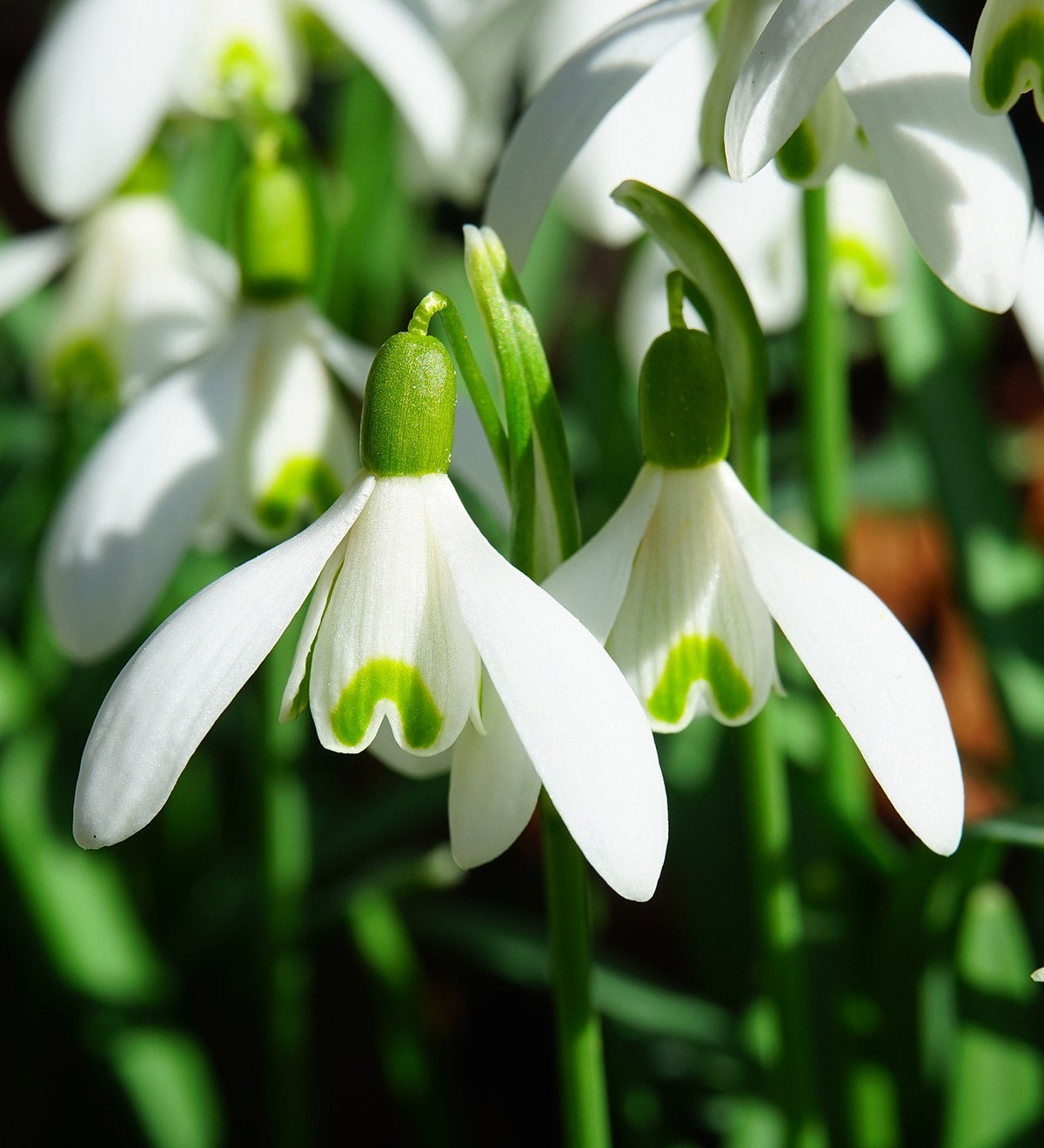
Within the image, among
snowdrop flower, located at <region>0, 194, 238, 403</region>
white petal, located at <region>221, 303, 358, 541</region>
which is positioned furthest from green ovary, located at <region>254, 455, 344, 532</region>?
snowdrop flower, located at <region>0, 194, 238, 403</region>

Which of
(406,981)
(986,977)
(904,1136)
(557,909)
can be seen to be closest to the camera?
(557,909)

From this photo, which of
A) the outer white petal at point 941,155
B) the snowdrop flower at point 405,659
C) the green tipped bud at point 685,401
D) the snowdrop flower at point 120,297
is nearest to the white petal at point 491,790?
the snowdrop flower at point 405,659

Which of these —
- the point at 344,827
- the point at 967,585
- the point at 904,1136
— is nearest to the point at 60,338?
the point at 344,827

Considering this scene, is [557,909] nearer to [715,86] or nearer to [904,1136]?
[715,86]

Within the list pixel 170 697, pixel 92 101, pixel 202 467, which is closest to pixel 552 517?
pixel 170 697

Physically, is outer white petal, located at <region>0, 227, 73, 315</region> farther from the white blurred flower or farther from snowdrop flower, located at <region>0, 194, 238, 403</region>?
the white blurred flower

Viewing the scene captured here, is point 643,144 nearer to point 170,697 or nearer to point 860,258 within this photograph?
point 860,258
